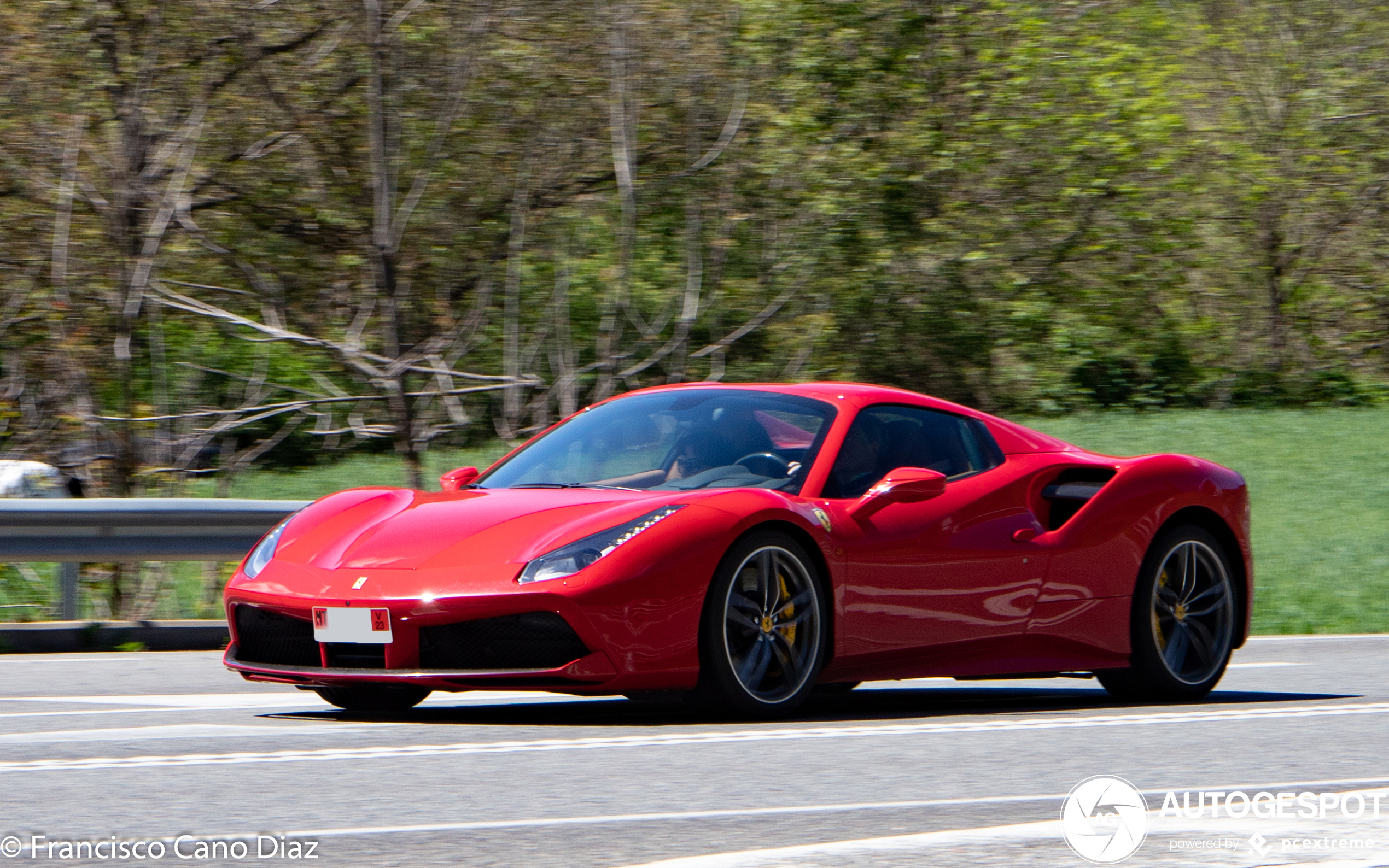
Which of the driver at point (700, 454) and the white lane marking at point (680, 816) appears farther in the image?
the driver at point (700, 454)

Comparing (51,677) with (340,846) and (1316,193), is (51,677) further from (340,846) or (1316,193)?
(1316,193)

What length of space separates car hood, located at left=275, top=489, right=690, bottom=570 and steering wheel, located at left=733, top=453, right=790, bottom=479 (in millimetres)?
474

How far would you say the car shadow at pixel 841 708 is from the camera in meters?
6.21

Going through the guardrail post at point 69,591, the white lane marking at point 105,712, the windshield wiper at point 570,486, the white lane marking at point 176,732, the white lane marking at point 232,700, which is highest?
the windshield wiper at point 570,486

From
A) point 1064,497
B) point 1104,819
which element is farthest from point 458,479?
point 1104,819

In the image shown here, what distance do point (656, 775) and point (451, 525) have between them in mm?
1588

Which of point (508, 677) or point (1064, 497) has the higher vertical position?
point (1064, 497)

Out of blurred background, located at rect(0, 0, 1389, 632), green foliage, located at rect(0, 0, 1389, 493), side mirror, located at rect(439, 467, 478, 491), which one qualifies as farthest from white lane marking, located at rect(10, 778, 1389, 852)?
green foliage, located at rect(0, 0, 1389, 493)

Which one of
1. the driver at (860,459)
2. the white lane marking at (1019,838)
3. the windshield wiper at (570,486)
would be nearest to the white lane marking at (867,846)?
the white lane marking at (1019,838)

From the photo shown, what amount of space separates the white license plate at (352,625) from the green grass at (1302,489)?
281 inches

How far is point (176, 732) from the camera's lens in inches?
227

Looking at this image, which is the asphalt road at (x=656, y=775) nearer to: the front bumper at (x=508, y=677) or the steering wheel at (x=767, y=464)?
the front bumper at (x=508, y=677)

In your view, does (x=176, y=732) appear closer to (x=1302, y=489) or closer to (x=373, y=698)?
(x=373, y=698)

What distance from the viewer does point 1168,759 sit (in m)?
5.43
